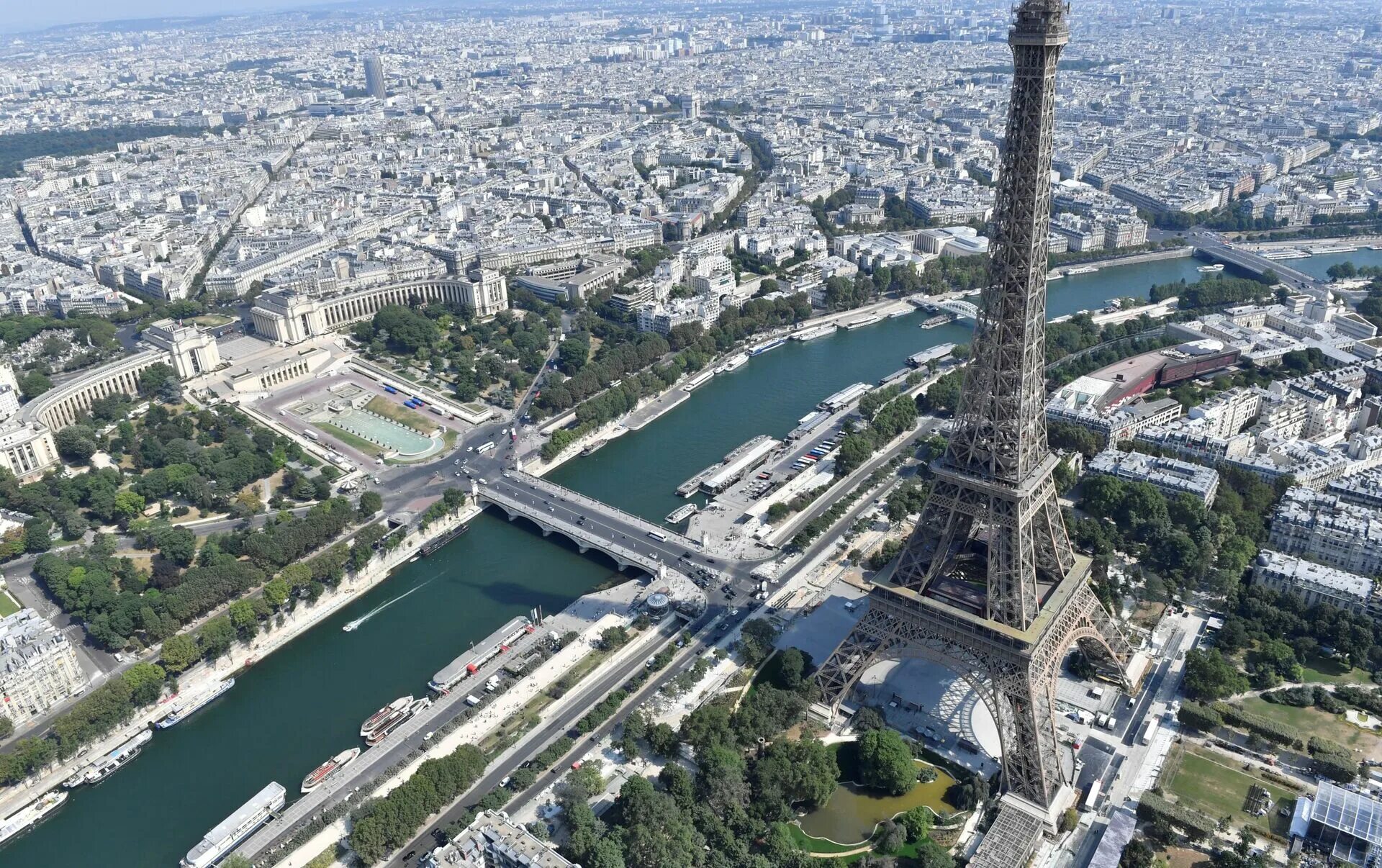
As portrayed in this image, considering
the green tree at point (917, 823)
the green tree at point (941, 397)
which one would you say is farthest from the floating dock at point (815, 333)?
the green tree at point (917, 823)

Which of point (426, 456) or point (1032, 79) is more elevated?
point (1032, 79)

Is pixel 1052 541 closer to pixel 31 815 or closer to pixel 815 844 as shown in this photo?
pixel 815 844

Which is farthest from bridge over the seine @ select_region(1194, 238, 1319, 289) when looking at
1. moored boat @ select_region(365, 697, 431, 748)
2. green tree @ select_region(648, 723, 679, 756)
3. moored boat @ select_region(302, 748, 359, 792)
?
moored boat @ select_region(302, 748, 359, 792)

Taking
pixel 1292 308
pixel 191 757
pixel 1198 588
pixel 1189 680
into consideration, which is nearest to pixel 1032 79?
pixel 1189 680

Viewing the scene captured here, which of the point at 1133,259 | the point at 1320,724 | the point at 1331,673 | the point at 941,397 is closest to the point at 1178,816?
the point at 1320,724

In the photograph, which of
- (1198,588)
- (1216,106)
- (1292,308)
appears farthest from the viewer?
(1216,106)

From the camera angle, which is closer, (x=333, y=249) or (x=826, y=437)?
(x=826, y=437)

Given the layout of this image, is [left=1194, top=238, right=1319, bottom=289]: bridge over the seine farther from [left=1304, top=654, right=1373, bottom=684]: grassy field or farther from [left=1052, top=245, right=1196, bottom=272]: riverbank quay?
[left=1304, top=654, right=1373, bottom=684]: grassy field

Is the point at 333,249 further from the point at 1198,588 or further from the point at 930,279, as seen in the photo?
the point at 1198,588
